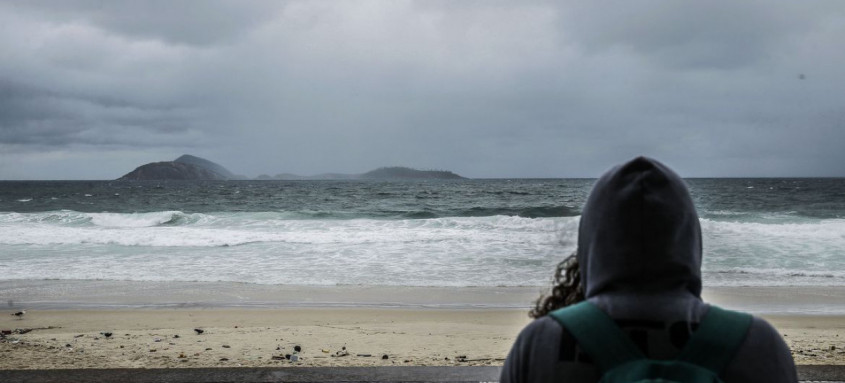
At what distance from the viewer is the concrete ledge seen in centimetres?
298

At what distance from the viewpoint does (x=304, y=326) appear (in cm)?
723

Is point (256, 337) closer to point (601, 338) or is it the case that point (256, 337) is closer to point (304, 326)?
point (304, 326)

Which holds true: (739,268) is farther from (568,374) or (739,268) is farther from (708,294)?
(568,374)

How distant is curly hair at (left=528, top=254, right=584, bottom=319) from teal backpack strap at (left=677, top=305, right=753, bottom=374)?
1.51 feet

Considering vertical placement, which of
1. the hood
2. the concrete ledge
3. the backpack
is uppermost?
the hood

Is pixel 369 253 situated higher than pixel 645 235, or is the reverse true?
pixel 645 235

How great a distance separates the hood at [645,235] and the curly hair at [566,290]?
0.37 meters

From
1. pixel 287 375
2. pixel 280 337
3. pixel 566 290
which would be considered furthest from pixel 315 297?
pixel 566 290

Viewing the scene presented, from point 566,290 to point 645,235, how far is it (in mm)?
484

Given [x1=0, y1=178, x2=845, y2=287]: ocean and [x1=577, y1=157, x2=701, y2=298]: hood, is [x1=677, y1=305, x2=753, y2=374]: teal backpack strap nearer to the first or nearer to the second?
[x1=577, y1=157, x2=701, y2=298]: hood

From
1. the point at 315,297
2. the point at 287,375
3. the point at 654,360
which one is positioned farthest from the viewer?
the point at 315,297

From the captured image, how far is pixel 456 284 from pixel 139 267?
6.01 meters

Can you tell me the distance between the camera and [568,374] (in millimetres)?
1165

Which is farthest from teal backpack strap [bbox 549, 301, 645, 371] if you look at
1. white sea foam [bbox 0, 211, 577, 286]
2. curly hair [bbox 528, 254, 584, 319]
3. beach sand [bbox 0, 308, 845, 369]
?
white sea foam [bbox 0, 211, 577, 286]
